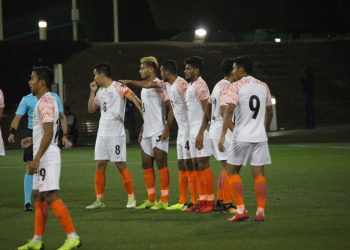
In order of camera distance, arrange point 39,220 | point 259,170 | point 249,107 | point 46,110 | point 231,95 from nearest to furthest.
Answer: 1. point 46,110
2. point 39,220
3. point 231,95
4. point 249,107
5. point 259,170

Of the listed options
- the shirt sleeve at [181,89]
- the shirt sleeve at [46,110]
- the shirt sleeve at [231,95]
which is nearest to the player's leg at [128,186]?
the shirt sleeve at [181,89]

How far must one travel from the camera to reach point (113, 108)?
56.4 feet

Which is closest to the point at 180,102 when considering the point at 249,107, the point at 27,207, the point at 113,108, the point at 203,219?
the point at 113,108

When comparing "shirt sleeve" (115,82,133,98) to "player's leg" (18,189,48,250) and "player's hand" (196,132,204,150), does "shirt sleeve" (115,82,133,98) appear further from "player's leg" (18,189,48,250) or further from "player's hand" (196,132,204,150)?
"player's leg" (18,189,48,250)

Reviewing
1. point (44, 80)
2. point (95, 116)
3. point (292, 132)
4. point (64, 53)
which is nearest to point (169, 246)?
point (44, 80)

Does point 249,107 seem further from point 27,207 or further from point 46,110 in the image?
point 27,207

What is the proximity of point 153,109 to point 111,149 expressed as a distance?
36.8 inches

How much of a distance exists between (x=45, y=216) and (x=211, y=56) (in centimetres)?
3987

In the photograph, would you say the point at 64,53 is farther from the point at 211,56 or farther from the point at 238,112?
the point at 238,112

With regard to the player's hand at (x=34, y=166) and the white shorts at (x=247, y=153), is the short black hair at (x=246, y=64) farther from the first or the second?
the player's hand at (x=34, y=166)

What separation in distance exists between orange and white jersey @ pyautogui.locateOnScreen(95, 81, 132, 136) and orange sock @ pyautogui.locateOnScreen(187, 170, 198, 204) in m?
1.35

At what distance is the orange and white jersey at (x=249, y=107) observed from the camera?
1454 centimetres

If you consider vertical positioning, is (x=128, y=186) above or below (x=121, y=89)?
below

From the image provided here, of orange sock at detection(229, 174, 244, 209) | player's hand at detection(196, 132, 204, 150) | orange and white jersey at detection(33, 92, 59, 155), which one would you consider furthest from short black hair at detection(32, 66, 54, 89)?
player's hand at detection(196, 132, 204, 150)
